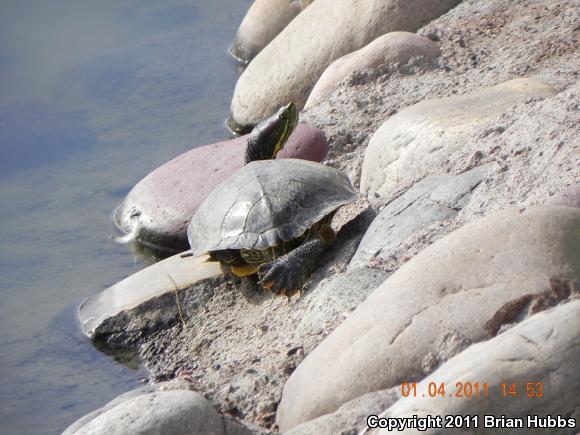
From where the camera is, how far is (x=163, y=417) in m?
2.98

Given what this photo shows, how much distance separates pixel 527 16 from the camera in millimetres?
6285

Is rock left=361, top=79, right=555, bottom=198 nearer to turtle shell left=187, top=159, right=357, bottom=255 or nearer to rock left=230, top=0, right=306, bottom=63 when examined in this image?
turtle shell left=187, top=159, right=357, bottom=255

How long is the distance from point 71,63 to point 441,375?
25.9ft

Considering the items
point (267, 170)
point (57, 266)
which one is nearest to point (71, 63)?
point (57, 266)

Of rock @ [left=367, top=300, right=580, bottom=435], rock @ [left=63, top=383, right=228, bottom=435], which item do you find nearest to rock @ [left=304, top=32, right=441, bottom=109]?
rock @ [left=63, top=383, right=228, bottom=435]

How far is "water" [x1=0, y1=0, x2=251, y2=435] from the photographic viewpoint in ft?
16.1

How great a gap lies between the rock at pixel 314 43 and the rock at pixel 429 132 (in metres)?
2.03

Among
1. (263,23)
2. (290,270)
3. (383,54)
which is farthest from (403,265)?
(263,23)

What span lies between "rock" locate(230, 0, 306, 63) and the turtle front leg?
15.9 ft

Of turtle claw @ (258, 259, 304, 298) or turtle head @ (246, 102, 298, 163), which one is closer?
turtle claw @ (258, 259, 304, 298)

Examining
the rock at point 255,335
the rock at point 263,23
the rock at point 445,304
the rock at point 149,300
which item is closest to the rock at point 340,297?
the rock at point 255,335

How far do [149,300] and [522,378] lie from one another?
281 cm

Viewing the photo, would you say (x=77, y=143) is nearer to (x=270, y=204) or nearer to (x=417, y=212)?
(x=270, y=204)

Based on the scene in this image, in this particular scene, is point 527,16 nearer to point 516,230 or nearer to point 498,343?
point 516,230
